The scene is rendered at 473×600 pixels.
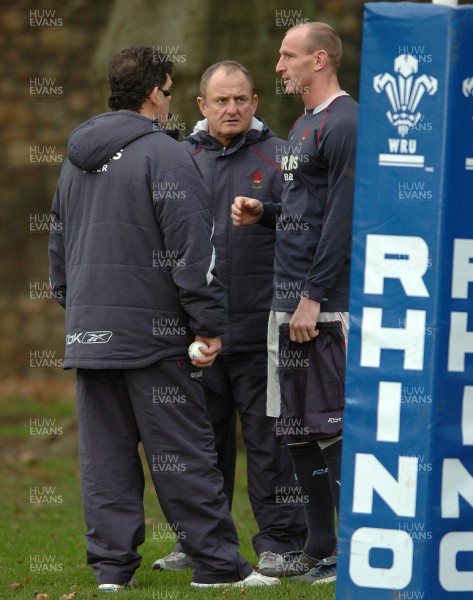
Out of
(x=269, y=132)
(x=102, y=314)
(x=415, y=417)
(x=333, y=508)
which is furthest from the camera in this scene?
(x=269, y=132)

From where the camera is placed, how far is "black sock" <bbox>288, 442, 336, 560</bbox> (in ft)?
18.2

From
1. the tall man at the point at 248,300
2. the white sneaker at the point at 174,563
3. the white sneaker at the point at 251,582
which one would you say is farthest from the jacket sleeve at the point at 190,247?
the white sneaker at the point at 174,563

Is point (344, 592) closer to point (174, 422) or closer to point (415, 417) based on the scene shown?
point (415, 417)

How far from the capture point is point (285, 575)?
18.7ft

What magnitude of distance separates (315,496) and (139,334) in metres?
1.14

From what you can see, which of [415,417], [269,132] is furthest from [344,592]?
[269,132]

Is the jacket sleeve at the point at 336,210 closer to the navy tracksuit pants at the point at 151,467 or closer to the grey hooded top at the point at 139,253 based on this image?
the grey hooded top at the point at 139,253

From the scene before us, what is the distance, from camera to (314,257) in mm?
5383

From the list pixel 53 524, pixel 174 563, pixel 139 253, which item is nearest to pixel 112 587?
pixel 174 563

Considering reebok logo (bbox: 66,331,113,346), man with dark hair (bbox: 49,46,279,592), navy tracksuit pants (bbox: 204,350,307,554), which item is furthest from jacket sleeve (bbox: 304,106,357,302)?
reebok logo (bbox: 66,331,113,346)

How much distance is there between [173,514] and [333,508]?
842mm

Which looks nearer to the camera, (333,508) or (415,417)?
(415,417)

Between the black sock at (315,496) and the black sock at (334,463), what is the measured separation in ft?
0.40

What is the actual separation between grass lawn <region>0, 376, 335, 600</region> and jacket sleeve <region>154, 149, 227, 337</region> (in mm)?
1159
